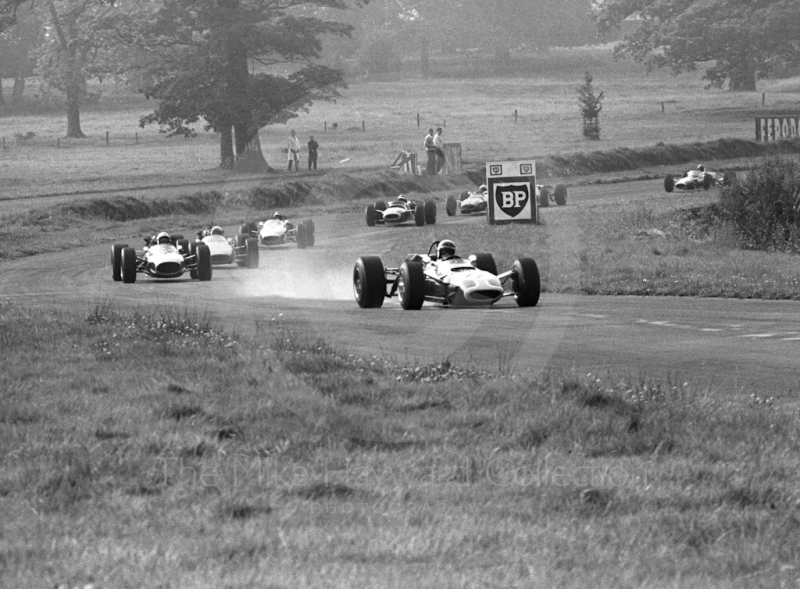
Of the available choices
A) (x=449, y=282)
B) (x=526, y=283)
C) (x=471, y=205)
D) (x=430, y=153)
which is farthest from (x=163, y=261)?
(x=430, y=153)

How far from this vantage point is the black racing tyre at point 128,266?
23.6m

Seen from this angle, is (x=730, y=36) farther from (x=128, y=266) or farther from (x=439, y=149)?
(x=128, y=266)

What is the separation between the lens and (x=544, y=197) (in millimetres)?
39219

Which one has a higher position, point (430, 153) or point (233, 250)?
point (430, 153)

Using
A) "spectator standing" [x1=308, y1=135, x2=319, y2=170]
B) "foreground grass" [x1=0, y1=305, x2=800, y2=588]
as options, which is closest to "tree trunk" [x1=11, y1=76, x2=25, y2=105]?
"spectator standing" [x1=308, y1=135, x2=319, y2=170]

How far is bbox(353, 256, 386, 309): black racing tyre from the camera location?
17.4 m

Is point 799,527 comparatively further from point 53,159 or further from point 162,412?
point 53,159

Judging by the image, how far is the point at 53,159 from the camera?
66.4 meters

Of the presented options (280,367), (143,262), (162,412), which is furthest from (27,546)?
(143,262)

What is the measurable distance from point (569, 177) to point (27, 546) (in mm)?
49070

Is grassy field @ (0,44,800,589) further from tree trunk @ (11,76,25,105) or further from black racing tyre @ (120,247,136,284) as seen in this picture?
tree trunk @ (11,76,25,105)

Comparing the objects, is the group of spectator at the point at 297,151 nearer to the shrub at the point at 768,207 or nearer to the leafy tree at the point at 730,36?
the shrub at the point at 768,207

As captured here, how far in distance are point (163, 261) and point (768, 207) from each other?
12237 mm

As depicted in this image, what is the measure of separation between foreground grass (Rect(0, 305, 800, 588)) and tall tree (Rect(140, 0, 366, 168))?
128ft
